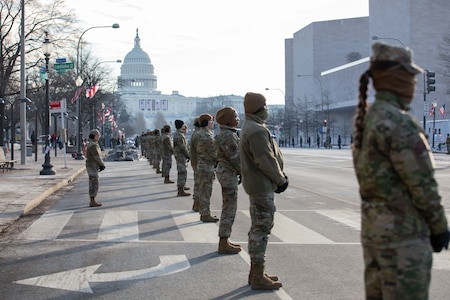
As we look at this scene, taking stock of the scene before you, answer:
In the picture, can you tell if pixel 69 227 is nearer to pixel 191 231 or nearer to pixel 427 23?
pixel 191 231

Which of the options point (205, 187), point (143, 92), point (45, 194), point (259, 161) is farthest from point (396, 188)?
point (143, 92)

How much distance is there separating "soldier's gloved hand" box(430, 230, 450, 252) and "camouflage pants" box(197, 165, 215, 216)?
25.1ft

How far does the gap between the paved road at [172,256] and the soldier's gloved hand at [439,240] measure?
2642 millimetres

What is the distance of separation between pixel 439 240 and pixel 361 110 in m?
0.84

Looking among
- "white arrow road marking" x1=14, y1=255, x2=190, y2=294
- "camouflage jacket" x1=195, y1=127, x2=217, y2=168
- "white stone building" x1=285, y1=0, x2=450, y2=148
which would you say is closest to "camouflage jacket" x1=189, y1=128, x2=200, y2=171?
"camouflage jacket" x1=195, y1=127, x2=217, y2=168

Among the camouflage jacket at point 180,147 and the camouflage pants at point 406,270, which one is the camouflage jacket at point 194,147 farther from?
the camouflage pants at point 406,270

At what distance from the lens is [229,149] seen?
324 inches

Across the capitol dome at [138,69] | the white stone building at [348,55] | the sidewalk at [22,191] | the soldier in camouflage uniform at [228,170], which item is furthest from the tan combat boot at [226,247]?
the capitol dome at [138,69]

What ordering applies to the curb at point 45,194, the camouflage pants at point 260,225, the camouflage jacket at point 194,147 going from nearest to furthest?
1. the camouflage pants at point 260,225
2. the camouflage jacket at point 194,147
3. the curb at point 45,194

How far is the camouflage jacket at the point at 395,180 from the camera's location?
10.8ft

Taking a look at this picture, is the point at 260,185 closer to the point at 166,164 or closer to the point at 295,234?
the point at 295,234

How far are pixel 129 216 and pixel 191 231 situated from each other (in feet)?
8.25

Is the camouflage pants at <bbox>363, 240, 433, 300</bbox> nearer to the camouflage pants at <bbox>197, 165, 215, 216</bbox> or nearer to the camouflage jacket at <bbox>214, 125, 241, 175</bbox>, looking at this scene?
the camouflage jacket at <bbox>214, 125, 241, 175</bbox>

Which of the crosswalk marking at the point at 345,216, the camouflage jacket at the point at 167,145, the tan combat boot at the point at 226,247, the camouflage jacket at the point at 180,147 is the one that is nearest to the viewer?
the tan combat boot at the point at 226,247
